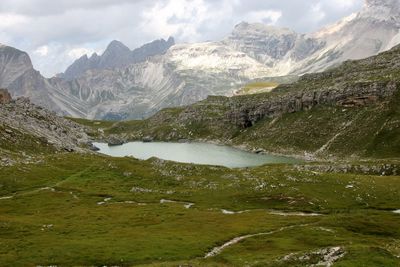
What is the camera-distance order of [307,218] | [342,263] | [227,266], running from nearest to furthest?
1. [342,263]
2. [227,266]
3. [307,218]

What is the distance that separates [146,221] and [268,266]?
31.8 metres

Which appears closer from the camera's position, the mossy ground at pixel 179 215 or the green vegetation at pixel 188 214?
the green vegetation at pixel 188 214

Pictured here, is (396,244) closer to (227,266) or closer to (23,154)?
(227,266)

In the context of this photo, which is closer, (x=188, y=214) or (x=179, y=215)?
(x=179, y=215)

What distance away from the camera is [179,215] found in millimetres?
82000

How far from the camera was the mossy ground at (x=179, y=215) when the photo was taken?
5706cm

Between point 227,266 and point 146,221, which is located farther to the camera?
point 146,221

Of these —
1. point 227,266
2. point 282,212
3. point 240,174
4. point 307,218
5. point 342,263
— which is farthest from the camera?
point 240,174

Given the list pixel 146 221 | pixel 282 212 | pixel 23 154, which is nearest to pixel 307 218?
pixel 282 212

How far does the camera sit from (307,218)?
255 feet

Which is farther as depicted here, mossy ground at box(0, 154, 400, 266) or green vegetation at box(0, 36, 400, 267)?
mossy ground at box(0, 154, 400, 266)

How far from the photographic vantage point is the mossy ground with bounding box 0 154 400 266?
57.1 m

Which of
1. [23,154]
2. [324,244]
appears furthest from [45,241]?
[23,154]

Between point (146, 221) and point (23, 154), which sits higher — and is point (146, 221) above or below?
below
